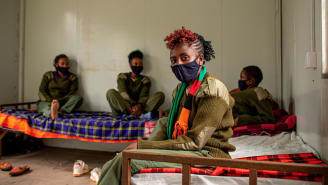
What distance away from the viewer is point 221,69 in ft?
11.7

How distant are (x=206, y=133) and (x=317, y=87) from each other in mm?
878

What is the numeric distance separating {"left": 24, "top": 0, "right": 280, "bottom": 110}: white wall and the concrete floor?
35.2 inches

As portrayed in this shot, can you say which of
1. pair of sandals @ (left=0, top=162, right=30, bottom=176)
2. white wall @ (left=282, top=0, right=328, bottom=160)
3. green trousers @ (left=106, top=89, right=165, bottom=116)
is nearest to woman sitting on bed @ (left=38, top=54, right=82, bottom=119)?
green trousers @ (left=106, top=89, right=165, bottom=116)

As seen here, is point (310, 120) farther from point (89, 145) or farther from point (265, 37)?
point (89, 145)

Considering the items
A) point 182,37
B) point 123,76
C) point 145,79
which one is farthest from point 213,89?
point 123,76

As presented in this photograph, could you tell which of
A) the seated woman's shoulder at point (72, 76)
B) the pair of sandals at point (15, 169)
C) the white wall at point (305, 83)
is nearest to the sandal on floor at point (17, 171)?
the pair of sandals at point (15, 169)

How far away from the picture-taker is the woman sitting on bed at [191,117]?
1267 mm

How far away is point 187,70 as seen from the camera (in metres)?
1.49

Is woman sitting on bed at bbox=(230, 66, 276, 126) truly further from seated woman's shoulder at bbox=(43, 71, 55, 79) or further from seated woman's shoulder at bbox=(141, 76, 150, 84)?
seated woman's shoulder at bbox=(43, 71, 55, 79)

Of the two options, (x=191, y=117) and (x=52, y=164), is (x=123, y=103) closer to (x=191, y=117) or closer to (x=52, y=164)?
(x=52, y=164)

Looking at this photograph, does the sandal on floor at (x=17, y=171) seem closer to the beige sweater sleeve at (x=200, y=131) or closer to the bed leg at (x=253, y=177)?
the beige sweater sleeve at (x=200, y=131)

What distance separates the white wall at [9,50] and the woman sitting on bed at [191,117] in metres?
3.86

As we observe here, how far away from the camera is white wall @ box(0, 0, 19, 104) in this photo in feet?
13.7

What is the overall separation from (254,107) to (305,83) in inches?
29.7
